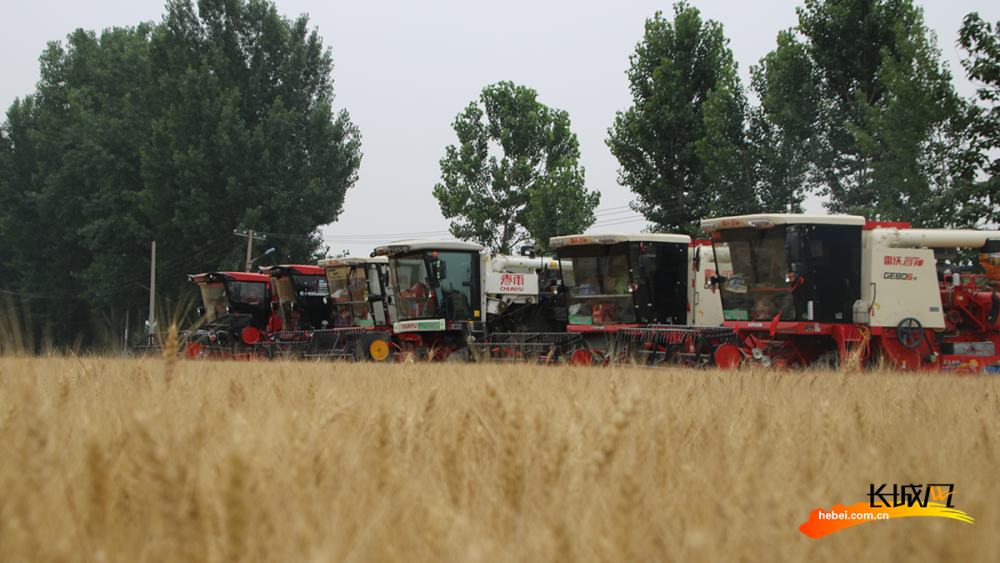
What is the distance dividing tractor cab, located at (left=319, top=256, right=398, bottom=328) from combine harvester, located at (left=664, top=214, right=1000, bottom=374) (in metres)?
9.01

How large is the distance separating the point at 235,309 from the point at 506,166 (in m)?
20.7

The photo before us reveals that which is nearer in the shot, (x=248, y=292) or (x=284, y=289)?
(x=284, y=289)

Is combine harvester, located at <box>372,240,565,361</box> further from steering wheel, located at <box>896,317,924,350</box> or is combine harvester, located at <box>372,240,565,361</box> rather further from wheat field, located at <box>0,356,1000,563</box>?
wheat field, located at <box>0,356,1000,563</box>

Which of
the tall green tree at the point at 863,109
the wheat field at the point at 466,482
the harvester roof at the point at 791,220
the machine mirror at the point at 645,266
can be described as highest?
the tall green tree at the point at 863,109

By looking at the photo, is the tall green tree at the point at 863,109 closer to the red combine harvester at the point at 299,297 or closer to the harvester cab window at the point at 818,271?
the harvester cab window at the point at 818,271

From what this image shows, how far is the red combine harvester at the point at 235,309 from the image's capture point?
1983 cm

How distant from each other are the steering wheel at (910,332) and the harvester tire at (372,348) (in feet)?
31.9

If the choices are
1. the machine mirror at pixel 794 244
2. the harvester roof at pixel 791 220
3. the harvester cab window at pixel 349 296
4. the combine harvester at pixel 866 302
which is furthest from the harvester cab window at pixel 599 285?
the harvester cab window at pixel 349 296

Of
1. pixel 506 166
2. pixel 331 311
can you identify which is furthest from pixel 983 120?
pixel 506 166

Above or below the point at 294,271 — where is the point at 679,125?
above

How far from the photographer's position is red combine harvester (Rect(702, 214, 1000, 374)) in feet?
30.6

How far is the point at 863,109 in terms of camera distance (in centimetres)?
2300

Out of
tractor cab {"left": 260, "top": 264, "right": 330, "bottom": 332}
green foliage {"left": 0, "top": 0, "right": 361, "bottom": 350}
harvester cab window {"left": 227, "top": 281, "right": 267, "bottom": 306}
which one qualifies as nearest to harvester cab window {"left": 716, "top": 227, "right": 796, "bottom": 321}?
tractor cab {"left": 260, "top": 264, "right": 330, "bottom": 332}

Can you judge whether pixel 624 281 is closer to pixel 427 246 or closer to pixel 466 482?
pixel 427 246
